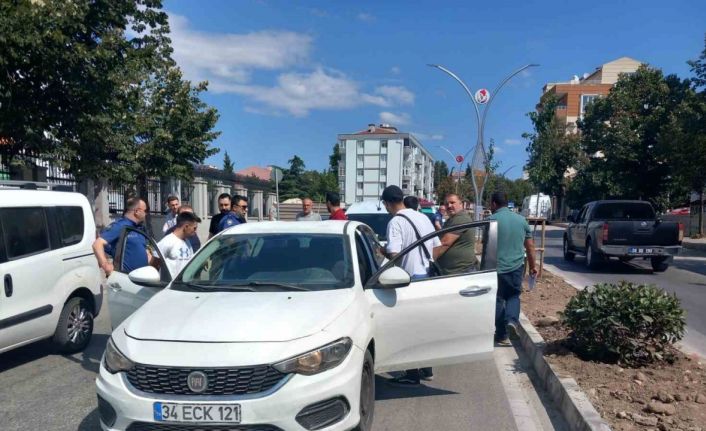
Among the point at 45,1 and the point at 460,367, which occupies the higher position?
the point at 45,1

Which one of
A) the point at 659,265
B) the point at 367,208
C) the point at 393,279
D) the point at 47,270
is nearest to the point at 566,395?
the point at 393,279

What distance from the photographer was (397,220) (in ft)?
19.6

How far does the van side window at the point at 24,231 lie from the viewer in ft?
18.6

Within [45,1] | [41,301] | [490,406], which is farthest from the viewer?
[45,1]

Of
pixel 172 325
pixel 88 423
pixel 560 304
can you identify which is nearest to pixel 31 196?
pixel 88 423

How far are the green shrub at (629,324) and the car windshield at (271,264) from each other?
2.54m

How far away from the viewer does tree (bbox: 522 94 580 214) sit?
3828cm

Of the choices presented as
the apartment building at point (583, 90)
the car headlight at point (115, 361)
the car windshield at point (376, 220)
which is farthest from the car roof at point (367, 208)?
the apartment building at point (583, 90)

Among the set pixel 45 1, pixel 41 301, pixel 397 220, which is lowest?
pixel 41 301

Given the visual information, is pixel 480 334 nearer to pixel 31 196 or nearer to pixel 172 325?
pixel 172 325

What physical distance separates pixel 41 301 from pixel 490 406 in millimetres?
4584

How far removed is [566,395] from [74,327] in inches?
205

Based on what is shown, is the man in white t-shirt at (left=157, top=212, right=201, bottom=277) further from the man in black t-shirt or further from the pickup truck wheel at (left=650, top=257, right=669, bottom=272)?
the pickup truck wheel at (left=650, top=257, right=669, bottom=272)

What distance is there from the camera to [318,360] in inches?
134
